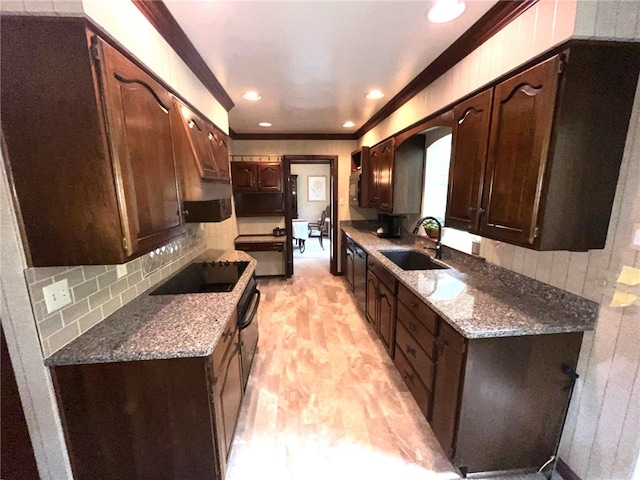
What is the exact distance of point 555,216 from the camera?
1266 mm

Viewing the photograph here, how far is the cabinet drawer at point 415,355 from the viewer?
5.56 feet

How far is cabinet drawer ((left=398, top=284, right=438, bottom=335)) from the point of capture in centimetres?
161

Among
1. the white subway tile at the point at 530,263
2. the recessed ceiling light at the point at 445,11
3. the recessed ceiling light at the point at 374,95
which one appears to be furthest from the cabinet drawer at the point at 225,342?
the recessed ceiling light at the point at 374,95

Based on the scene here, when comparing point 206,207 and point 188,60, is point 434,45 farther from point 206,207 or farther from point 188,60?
point 206,207

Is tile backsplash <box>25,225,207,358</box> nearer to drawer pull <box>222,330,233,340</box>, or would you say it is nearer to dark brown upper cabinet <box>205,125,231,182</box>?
drawer pull <box>222,330,233,340</box>

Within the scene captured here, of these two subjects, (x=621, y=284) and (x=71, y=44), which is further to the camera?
(x=621, y=284)

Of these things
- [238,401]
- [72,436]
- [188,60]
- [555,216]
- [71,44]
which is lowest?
[238,401]

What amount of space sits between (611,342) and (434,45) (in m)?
2.00

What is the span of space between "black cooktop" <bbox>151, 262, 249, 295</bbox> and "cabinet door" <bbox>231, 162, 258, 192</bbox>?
7.70 feet

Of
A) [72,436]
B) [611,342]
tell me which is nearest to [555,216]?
[611,342]

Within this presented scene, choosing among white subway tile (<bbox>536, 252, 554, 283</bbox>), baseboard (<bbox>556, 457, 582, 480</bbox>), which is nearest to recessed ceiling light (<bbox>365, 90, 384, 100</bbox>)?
white subway tile (<bbox>536, 252, 554, 283</bbox>)

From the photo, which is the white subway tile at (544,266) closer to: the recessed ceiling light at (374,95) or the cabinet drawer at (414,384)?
the cabinet drawer at (414,384)

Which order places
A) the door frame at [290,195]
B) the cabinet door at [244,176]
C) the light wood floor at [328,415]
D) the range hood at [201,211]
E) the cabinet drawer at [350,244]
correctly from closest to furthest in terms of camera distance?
1. the light wood floor at [328,415]
2. the range hood at [201,211]
3. the cabinet drawer at [350,244]
4. the cabinet door at [244,176]
5. the door frame at [290,195]

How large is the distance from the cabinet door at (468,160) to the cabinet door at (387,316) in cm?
83
